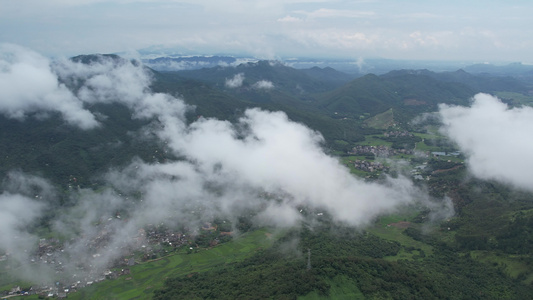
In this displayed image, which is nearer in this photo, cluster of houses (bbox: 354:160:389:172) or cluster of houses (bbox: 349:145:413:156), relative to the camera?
cluster of houses (bbox: 354:160:389:172)

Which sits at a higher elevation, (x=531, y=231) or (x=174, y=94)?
(x=174, y=94)

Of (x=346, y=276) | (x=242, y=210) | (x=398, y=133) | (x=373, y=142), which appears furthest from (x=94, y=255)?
(x=398, y=133)

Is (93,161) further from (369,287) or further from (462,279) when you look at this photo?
(462,279)

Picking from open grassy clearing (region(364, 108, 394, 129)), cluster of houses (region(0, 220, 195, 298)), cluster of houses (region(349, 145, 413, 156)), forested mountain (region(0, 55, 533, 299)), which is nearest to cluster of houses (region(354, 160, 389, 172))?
forested mountain (region(0, 55, 533, 299))

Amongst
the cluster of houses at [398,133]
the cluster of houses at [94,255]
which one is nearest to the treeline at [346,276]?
the cluster of houses at [94,255]

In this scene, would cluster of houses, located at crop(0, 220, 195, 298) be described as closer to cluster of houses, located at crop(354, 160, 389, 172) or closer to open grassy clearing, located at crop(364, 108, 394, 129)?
cluster of houses, located at crop(354, 160, 389, 172)

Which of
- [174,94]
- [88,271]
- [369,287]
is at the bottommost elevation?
[88,271]

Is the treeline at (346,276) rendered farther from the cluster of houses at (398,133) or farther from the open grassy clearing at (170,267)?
the cluster of houses at (398,133)

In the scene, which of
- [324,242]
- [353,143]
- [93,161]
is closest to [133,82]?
[93,161]
